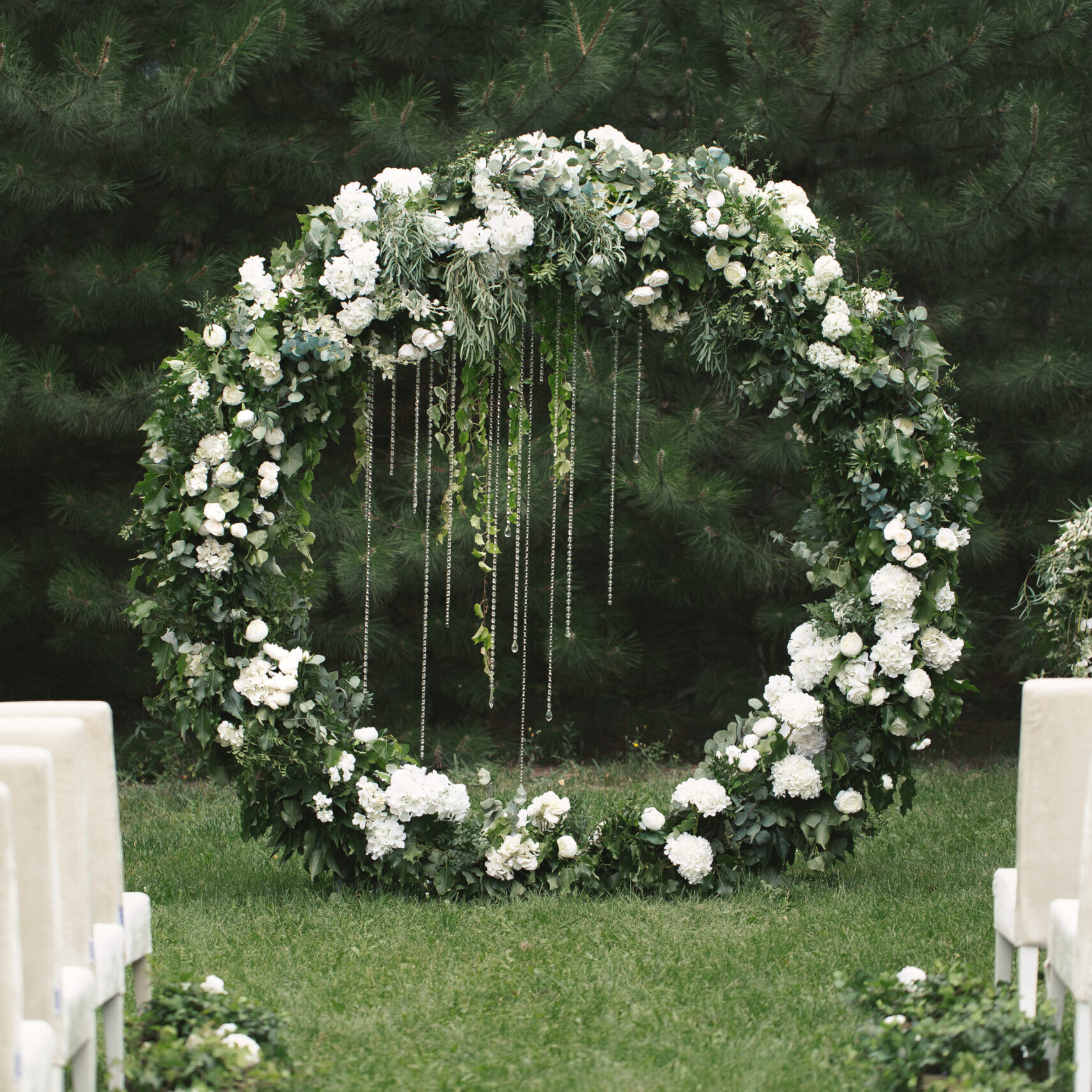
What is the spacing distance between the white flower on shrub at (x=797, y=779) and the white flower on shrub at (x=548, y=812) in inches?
27.4

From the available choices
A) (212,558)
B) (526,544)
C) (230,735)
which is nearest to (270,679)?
(230,735)

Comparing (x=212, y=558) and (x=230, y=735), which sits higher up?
(x=212, y=558)

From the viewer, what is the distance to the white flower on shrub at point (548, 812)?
3.99 meters

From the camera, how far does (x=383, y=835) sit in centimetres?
379

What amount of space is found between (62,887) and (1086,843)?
1.86m

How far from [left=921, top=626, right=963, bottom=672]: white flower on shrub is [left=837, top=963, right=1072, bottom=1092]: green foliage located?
1.35 meters

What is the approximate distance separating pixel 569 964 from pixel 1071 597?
6.95 ft

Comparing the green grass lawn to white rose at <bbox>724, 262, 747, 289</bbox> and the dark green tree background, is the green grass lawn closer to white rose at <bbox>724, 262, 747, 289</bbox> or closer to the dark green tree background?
white rose at <bbox>724, 262, 747, 289</bbox>

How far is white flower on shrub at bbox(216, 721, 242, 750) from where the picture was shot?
3688 millimetres

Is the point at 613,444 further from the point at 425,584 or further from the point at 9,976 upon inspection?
the point at 9,976

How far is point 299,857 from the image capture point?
446cm

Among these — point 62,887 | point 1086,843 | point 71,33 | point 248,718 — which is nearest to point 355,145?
point 71,33

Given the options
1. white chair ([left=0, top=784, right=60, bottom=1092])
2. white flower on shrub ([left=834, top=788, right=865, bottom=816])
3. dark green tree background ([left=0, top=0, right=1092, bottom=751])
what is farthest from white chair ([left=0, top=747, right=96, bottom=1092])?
dark green tree background ([left=0, top=0, right=1092, bottom=751])

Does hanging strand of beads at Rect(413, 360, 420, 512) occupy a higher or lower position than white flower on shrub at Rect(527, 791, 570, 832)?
higher
